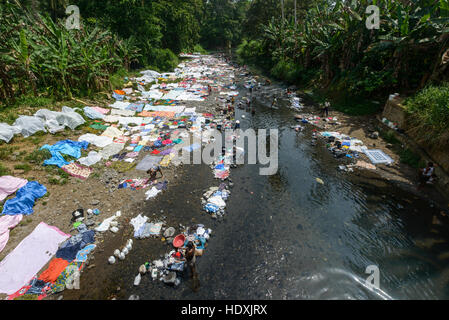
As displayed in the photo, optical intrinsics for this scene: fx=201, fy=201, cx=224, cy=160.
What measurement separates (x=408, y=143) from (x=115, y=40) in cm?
2194

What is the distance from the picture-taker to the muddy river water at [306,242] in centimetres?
458

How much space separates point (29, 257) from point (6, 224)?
1343 millimetres

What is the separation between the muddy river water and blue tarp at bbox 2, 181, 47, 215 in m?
3.30

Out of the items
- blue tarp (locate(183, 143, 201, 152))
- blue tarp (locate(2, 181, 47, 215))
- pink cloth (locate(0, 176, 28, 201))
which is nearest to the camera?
blue tarp (locate(2, 181, 47, 215))

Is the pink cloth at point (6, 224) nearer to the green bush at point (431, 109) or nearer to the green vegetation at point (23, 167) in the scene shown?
the green vegetation at point (23, 167)

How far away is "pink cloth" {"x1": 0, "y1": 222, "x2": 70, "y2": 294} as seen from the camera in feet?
14.4

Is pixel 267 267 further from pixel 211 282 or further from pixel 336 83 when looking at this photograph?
pixel 336 83

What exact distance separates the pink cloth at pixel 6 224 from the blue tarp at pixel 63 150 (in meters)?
2.34

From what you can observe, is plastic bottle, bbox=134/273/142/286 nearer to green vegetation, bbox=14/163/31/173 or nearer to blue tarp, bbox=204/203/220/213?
blue tarp, bbox=204/203/220/213

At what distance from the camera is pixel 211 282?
15.6 feet

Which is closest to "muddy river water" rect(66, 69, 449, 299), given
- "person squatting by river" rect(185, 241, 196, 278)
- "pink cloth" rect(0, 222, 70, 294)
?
"person squatting by river" rect(185, 241, 196, 278)

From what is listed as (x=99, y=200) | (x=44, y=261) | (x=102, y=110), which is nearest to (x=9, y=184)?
(x=99, y=200)

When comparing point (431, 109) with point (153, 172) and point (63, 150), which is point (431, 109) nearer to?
point (153, 172)
